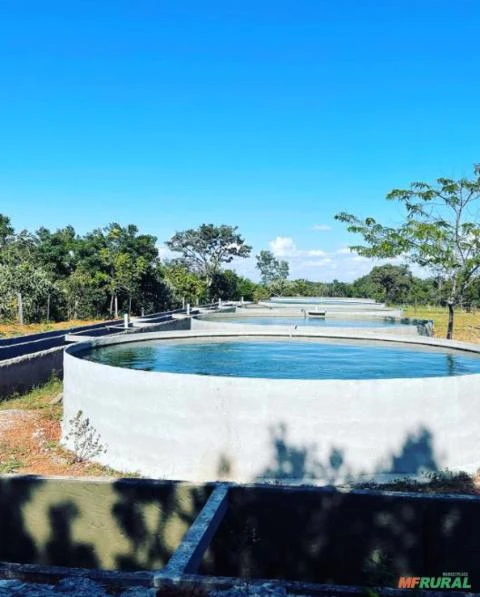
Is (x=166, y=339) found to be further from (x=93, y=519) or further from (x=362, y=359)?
(x=93, y=519)

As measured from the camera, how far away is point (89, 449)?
734 cm

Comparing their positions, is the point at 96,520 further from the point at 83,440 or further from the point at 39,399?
the point at 39,399

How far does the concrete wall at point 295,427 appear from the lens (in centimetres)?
629

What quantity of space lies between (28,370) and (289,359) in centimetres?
579

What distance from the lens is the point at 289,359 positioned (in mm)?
10547

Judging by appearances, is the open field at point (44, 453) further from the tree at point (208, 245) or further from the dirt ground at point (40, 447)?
the tree at point (208, 245)

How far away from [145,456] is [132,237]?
29.6 m

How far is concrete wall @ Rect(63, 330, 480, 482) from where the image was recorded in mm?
6289

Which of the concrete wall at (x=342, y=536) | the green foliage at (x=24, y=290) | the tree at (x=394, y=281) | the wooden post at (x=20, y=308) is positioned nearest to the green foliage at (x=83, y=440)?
the concrete wall at (x=342, y=536)

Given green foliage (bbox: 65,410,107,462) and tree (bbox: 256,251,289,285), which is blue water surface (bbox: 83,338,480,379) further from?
tree (bbox: 256,251,289,285)

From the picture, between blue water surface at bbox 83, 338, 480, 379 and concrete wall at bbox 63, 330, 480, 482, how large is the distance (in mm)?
2021

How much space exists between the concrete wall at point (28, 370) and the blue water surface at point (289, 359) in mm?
1414

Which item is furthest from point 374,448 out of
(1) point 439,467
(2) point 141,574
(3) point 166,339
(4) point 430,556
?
(3) point 166,339

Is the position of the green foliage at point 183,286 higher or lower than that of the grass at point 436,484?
higher
